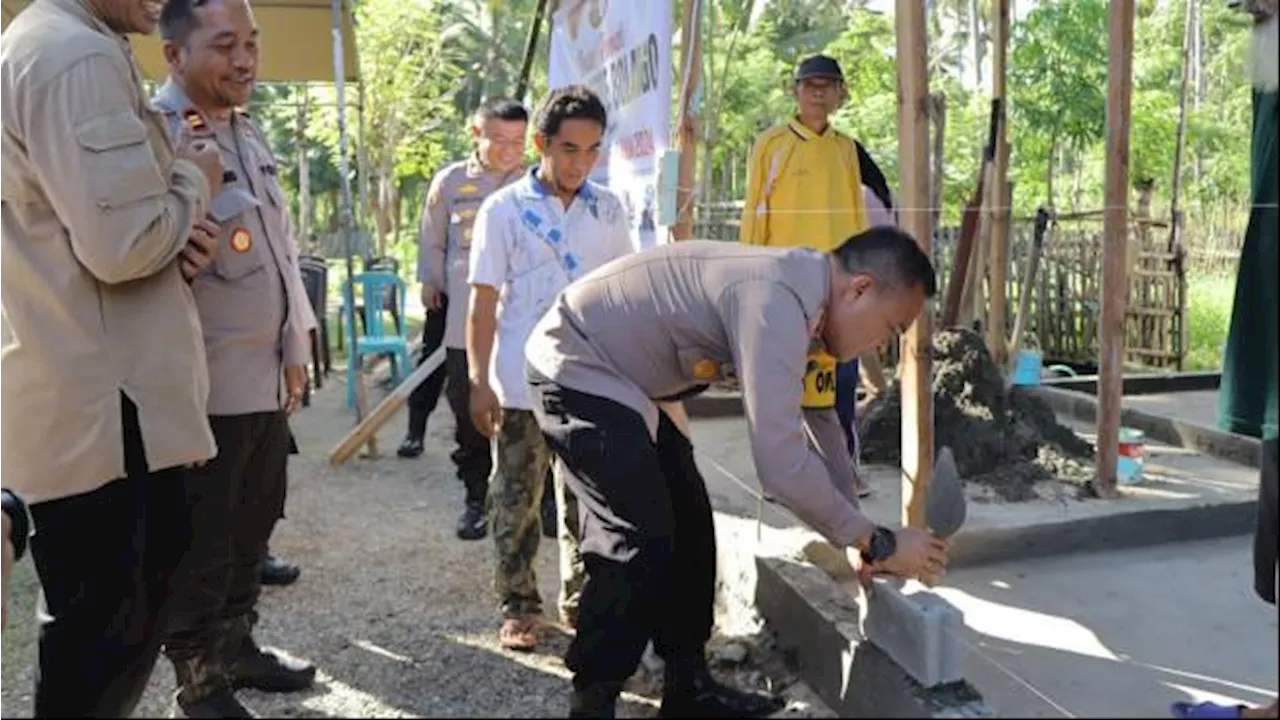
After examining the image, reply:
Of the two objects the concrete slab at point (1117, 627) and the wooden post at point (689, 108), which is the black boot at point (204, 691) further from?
the wooden post at point (689, 108)

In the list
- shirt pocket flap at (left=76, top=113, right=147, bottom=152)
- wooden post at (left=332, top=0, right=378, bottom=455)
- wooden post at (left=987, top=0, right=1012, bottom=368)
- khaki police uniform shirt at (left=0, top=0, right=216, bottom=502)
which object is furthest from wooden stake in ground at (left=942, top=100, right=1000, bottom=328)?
shirt pocket flap at (left=76, top=113, right=147, bottom=152)

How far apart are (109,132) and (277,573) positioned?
2.46m

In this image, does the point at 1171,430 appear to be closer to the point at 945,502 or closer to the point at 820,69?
the point at 820,69

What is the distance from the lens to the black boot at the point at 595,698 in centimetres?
217

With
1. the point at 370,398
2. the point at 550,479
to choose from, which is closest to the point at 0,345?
the point at 550,479

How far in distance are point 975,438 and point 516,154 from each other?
2.27 metres

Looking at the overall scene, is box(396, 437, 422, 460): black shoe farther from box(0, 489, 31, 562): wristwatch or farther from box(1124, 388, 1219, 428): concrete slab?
box(0, 489, 31, 562): wristwatch

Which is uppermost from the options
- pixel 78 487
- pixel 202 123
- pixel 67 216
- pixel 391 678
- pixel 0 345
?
pixel 202 123

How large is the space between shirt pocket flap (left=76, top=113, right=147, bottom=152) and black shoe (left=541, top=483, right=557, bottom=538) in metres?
2.89

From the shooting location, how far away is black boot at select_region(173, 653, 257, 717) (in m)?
2.23

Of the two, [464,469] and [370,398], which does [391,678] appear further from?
[370,398]

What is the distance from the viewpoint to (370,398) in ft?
26.8

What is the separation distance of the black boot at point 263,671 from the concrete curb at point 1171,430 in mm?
3545

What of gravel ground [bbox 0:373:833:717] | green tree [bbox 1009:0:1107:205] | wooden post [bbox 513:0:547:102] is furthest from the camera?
green tree [bbox 1009:0:1107:205]
